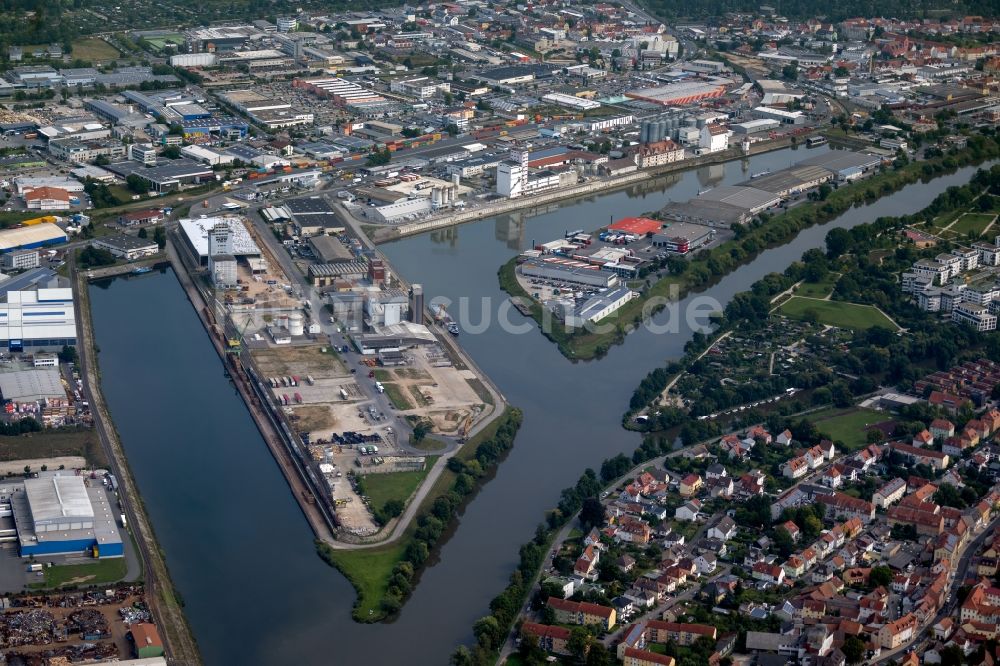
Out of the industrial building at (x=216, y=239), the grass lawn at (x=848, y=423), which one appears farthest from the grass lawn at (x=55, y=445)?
the grass lawn at (x=848, y=423)

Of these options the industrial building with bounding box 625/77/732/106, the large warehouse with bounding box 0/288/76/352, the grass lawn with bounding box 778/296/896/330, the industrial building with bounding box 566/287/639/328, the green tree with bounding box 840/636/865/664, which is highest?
the green tree with bounding box 840/636/865/664

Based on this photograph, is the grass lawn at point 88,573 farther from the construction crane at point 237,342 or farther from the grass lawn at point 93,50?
the grass lawn at point 93,50

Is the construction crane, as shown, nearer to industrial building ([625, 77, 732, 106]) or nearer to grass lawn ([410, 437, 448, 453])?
grass lawn ([410, 437, 448, 453])

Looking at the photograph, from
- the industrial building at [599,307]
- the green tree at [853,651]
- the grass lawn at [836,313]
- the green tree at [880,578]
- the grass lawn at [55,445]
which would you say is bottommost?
the grass lawn at [836,313]

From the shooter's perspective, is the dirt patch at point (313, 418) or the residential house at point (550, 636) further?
the dirt patch at point (313, 418)

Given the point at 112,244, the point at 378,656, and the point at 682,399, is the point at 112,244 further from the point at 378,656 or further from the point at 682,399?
the point at 378,656

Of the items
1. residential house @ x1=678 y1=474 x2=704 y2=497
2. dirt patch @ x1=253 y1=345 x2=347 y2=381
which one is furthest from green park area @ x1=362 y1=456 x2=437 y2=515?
dirt patch @ x1=253 y1=345 x2=347 y2=381
